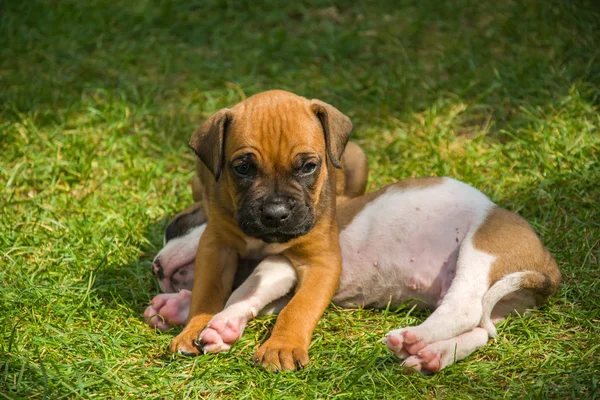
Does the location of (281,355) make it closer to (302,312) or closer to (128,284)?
(302,312)

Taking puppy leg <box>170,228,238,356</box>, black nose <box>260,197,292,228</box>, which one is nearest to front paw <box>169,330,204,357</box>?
puppy leg <box>170,228,238,356</box>

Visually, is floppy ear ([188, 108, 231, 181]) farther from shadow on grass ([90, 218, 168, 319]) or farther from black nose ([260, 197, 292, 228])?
shadow on grass ([90, 218, 168, 319])

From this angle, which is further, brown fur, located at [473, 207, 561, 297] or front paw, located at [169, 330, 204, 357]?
brown fur, located at [473, 207, 561, 297]

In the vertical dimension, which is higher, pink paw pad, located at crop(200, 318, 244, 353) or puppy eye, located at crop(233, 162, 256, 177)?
puppy eye, located at crop(233, 162, 256, 177)

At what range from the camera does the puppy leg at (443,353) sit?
545cm

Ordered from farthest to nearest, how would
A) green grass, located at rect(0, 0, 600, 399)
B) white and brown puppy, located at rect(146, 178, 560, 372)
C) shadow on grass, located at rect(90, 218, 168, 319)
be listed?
shadow on grass, located at rect(90, 218, 168, 319) < white and brown puppy, located at rect(146, 178, 560, 372) < green grass, located at rect(0, 0, 600, 399)

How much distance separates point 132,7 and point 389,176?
5.27 meters

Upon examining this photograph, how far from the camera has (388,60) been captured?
10688mm

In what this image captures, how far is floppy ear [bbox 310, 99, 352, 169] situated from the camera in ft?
20.9

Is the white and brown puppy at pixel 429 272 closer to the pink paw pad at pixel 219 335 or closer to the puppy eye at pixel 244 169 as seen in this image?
the pink paw pad at pixel 219 335

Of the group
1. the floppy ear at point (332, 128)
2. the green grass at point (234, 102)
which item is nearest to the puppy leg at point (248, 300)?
the green grass at point (234, 102)

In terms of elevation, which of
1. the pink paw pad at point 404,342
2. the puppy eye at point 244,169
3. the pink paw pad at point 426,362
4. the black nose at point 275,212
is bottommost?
the pink paw pad at point 426,362

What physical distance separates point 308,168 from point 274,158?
0.31m

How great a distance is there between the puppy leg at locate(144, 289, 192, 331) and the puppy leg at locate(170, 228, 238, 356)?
0.53 feet
